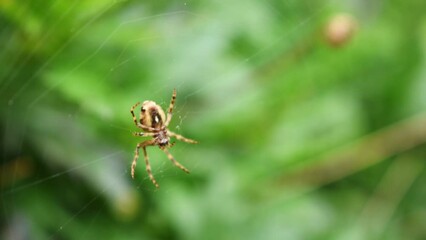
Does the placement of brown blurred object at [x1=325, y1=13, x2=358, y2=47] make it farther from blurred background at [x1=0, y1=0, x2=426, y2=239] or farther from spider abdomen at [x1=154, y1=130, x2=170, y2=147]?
spider abdomen at [x1=154, y1=130, x2=170, y2=147]

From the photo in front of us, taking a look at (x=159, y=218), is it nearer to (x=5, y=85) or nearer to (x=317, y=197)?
(x=5, y=85)

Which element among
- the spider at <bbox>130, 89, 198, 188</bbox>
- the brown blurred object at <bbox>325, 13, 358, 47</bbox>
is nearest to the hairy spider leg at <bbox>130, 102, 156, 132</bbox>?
the spider at <bbox>130, 89, 198, 188</bbox>

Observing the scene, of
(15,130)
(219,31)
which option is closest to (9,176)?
(15,130)

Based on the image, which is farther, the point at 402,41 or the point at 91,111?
the point at 402,41

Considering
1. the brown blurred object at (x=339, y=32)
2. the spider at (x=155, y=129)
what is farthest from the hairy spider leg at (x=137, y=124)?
the brown blurred object at (x=339, y=32)

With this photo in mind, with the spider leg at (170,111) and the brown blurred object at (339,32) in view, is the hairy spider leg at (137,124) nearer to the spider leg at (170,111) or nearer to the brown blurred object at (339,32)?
the spider leg at (170,111)

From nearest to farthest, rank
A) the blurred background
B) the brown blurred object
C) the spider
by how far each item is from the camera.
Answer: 1. the blurred background
2. the spider
3. the brown blurred object

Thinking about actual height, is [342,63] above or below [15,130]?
above
